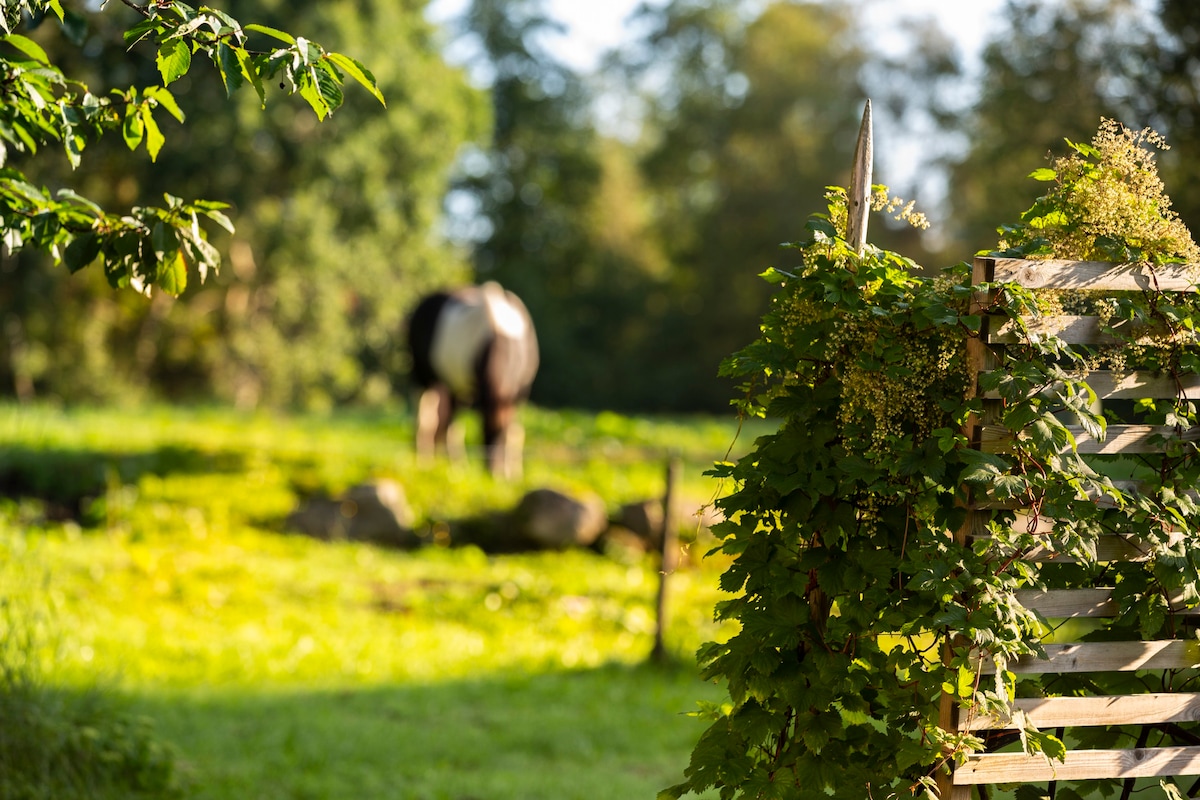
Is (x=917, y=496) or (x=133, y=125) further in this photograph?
(x=133, y=125)

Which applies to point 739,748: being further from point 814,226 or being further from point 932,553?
point 814,226

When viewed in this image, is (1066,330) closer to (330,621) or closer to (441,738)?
(441,738)

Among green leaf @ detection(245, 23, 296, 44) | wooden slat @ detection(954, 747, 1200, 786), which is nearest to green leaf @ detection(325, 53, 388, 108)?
green leaf @ detection(245, 23, 296, 44)

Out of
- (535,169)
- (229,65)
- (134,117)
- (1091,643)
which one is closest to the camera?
(229,65)

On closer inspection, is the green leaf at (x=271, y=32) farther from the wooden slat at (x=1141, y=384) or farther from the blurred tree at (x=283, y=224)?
the blurred tree at (x=283, y=224)

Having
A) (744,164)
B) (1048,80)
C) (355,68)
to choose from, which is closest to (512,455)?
(1048,80)

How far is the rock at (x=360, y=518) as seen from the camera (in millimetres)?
10555

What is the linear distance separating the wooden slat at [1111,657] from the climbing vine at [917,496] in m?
0.07

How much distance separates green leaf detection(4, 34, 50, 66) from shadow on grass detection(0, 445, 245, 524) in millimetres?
8487

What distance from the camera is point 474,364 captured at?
42.9 ft

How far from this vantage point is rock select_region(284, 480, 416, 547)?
10555 mm

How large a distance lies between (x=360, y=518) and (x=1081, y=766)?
860 centimetres

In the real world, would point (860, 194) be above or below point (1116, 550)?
above

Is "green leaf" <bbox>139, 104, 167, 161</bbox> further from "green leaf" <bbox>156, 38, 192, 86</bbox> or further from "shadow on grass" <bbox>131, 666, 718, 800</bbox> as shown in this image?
"shadow on grass" <bbox>131, 666, 718, 800</bbox>
